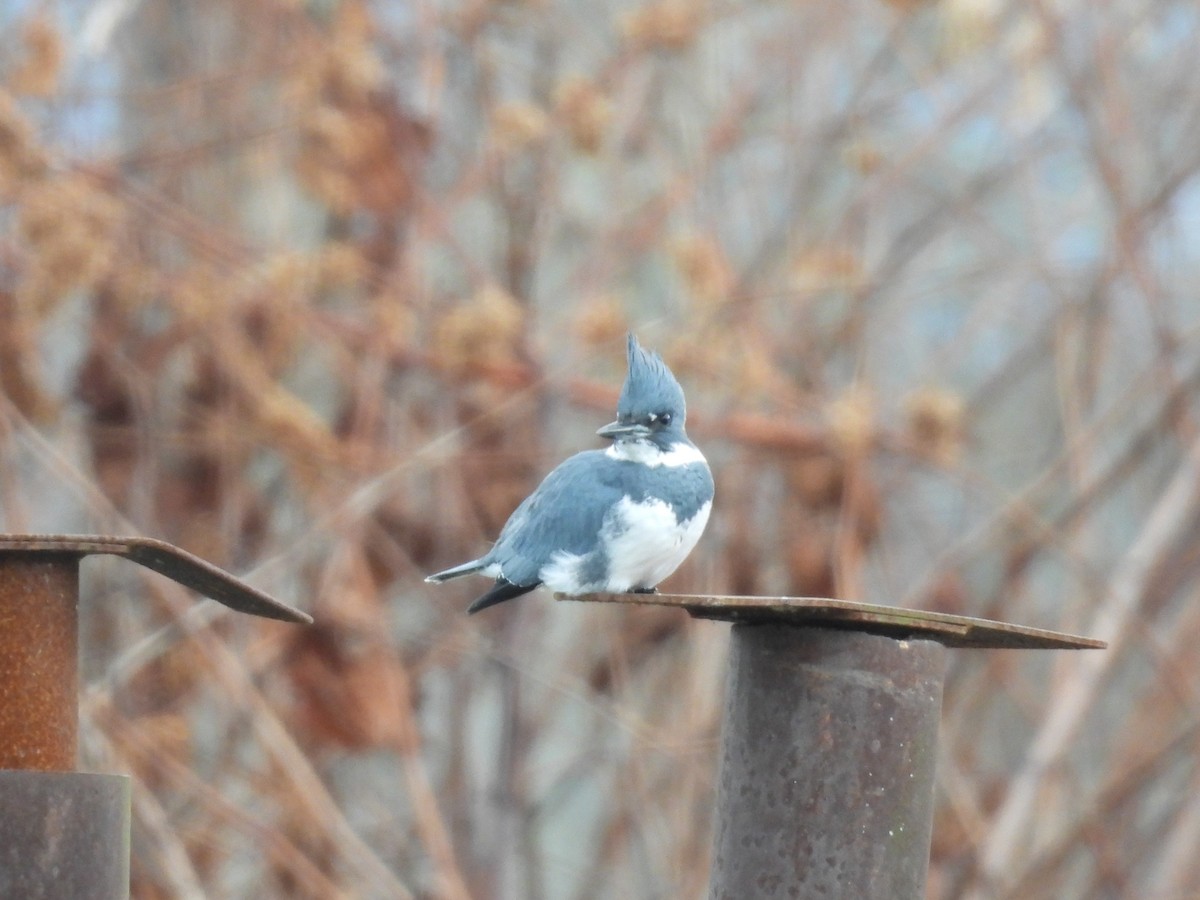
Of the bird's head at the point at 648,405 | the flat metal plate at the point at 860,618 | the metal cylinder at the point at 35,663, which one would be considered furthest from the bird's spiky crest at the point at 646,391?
the metal cylinder at the point at 35,663

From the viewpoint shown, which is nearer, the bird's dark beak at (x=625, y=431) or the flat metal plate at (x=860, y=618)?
the flat metal plate at (x=860, y=618)

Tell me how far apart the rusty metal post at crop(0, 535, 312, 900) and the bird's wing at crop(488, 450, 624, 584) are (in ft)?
2.39

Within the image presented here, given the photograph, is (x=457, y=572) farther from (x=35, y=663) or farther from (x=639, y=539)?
(x=35, y=663)

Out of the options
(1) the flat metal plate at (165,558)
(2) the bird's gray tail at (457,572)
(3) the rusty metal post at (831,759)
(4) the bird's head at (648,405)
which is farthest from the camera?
(4) the bird's head at (648,405)

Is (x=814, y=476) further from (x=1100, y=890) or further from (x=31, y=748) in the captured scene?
(x=31, y=748)

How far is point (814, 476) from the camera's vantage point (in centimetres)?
498

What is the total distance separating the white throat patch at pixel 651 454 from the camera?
2271 millimetres

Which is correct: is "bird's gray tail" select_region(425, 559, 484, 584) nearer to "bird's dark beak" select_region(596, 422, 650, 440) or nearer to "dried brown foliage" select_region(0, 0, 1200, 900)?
"bird's dark beak" select_region(596, 422, 650, 440)

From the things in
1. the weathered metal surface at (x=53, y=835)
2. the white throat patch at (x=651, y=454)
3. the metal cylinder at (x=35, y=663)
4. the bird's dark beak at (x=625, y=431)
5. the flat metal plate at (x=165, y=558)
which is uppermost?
the bird's dark beak at (x=625, y=431)

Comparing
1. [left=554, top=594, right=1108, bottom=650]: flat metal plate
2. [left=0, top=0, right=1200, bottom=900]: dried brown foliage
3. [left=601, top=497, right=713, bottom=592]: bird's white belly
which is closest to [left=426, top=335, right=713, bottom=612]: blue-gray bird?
[left=601, top=497, right=713, bottom=592]: bird's white belly

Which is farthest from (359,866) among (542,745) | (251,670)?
(542,745)

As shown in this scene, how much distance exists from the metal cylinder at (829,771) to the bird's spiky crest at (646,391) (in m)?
0.79

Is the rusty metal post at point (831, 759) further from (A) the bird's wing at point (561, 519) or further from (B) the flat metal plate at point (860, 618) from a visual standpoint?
(A) the bird's wing at point (561, 519)

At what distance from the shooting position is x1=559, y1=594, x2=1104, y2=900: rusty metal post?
147 cm
